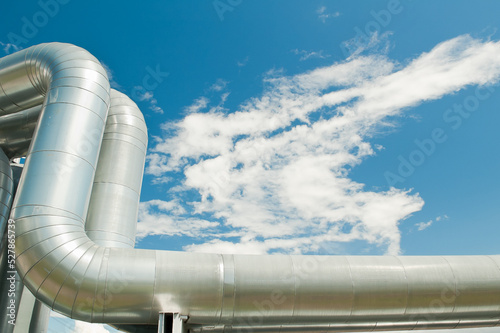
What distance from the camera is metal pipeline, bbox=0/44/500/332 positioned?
7922 mm

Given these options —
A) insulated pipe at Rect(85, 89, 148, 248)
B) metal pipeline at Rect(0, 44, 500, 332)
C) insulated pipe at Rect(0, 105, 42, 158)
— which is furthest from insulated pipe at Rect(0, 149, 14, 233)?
metal pipeline at Rect(0, 44, 500, 332)

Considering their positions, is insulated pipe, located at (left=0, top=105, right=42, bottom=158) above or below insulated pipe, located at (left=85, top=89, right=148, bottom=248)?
above

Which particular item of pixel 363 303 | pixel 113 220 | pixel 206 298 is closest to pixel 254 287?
pixel 206 298

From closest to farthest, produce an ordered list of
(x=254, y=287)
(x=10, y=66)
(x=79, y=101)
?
1. (x=254, y=287)
2. (x=79, y=101)
3. (x=10, y=66)

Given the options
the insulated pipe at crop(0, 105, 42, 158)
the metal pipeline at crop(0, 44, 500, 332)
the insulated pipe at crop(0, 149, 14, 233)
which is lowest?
the metal pipeline at crop(0, 44, 500, 332)

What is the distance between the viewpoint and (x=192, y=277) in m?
8.39

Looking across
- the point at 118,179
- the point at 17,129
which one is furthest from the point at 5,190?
the point at 118,179

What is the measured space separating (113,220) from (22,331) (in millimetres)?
4832

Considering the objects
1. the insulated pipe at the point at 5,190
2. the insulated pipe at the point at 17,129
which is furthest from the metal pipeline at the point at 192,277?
the insulated pipe at the point at 17,129

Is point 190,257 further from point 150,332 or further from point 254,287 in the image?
point 150,332

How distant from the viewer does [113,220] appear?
1062 cm

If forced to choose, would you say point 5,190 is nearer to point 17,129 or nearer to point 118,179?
point 17,129

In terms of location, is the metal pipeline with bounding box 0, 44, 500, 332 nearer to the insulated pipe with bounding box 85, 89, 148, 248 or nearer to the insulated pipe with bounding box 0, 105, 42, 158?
the insulated pipe with bounding box 85, 89, 148, 248

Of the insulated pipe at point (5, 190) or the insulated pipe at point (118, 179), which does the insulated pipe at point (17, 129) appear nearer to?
the insulated pipe at point (5, 190)
